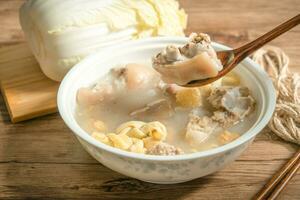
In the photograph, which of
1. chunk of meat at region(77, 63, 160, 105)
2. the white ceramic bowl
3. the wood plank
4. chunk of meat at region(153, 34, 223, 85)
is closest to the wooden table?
the wood plank

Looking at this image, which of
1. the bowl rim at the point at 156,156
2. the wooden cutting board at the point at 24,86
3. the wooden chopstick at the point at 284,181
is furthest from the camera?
the wooden cutting board at the point at 24,86

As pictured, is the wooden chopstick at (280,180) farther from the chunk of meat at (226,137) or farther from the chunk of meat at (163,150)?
the chunk of meat at (163,150)

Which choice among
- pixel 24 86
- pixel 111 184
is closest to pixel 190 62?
pixel 111 184

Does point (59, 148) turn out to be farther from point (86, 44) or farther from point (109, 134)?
point (86, 44)

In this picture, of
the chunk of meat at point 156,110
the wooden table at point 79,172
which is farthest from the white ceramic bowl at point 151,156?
the chunk of meat at point 156,110

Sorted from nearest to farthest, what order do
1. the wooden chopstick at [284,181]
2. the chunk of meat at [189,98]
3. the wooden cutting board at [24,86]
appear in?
the wooden chopstick at [284,181], the chunk of meat at [189,98], the wooden cutting board at [24,86]

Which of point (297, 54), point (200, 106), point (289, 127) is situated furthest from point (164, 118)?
point (297, 54)
